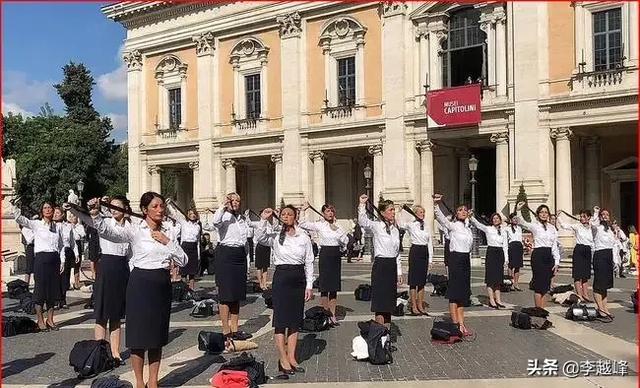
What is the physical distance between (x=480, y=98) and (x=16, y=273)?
68.1ft

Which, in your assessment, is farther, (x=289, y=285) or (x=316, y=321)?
(x=316, y=321)

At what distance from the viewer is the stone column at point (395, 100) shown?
33062 millimetres

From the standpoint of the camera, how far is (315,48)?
36.8 meters

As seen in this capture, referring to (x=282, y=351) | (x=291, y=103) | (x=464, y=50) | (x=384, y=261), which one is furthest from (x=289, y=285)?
(x=291, y=103)

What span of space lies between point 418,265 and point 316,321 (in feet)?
8.06

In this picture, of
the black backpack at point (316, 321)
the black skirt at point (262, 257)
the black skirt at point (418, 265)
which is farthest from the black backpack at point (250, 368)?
the black skirt at point (262, 257)

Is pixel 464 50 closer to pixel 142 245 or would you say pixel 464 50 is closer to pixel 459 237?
pixel 459 237

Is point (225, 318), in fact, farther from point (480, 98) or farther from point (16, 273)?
point (480, 98)

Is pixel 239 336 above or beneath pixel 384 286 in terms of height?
beneath

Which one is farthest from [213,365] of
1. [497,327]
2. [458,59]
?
[458,59]

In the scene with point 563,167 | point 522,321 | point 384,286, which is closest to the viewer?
point 384,286

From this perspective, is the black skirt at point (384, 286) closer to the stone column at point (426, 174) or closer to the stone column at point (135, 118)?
the stone column at point (426, 174)

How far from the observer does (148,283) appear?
21.9ft

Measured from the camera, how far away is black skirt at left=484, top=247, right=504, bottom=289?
45.5 feet
